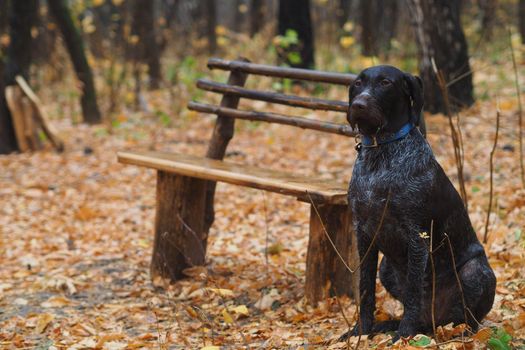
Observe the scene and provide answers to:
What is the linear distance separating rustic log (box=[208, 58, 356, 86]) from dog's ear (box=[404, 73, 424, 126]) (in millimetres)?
1161

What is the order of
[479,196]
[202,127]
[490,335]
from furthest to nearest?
[202,127] < [479,196] < [490,335]

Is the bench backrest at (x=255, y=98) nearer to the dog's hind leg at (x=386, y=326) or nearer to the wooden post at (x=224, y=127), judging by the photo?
the wooden post at (x=224, y=127)

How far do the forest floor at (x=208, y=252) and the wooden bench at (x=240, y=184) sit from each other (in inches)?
7.4

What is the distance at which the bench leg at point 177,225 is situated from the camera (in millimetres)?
5305

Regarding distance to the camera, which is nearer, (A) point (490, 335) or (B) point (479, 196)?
(A) point (490, 335)

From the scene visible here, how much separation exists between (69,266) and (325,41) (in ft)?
30.5

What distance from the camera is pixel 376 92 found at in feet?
11.0

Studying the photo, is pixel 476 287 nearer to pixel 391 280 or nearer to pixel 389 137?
pixel 391 280

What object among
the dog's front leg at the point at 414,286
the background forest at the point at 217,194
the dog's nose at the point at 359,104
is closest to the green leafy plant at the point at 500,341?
the background forest at the point at 217,194

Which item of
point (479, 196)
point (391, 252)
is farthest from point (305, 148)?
point (391, 252)

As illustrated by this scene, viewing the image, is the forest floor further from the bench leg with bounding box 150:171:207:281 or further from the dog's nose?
the dog's nose

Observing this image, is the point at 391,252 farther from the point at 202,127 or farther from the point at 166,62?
the point at 166,62

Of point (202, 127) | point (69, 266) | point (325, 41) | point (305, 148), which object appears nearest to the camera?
point (69, 266)

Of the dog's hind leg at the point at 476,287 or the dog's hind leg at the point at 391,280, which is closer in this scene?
the dog's hind leg at the point at 476,287
